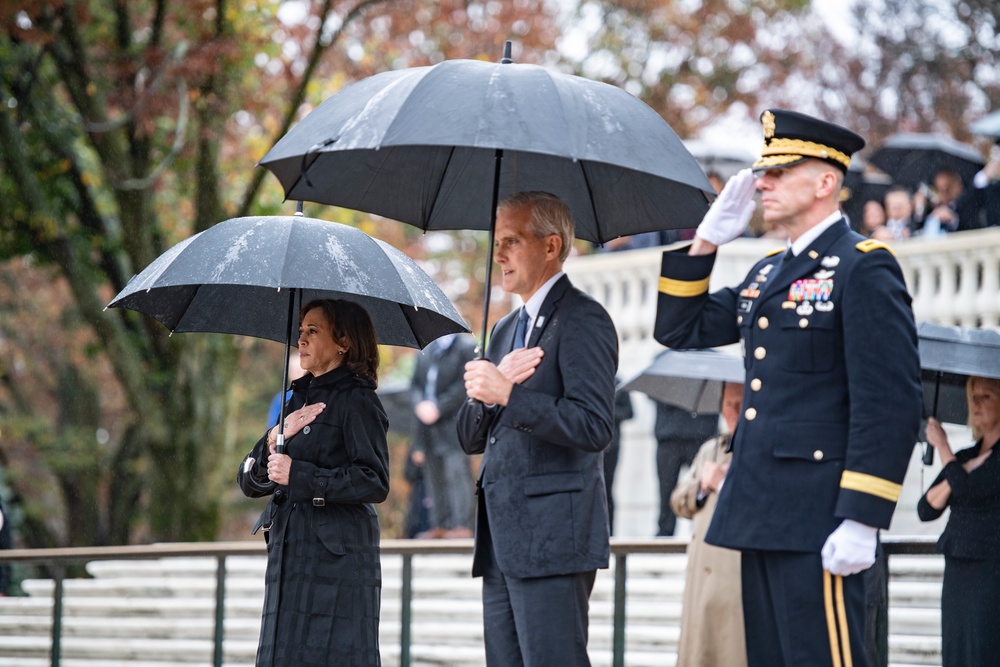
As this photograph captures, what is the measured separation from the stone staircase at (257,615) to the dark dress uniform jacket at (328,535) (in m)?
3.18

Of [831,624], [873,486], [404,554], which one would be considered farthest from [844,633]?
[404,554]

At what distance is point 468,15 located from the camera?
19734mm

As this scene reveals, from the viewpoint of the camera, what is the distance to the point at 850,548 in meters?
4.07

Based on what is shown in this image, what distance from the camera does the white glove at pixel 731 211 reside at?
4.52m

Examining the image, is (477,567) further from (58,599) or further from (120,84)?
(120,84)

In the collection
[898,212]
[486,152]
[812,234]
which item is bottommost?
[812,234]

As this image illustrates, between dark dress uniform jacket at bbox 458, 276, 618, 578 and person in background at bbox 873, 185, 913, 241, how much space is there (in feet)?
26.2

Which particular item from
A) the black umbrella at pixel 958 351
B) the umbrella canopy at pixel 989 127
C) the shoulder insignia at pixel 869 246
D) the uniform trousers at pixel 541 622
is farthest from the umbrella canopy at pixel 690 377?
the umbrella canopy at pixel 989 127

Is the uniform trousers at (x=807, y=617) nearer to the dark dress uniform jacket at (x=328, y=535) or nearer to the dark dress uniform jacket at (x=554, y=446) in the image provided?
the dark dress uniform jacket at (x=554, y=446)

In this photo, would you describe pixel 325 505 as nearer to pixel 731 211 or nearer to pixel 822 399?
pixel 731 211

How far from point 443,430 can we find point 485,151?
19.8 feet

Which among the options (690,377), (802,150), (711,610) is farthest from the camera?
(690,377)

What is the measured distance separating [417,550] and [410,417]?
20.1ft

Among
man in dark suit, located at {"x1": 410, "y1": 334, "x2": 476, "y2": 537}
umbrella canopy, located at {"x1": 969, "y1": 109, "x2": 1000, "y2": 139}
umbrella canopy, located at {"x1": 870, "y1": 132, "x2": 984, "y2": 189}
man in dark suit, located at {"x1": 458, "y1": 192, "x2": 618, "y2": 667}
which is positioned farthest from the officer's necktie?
umbrella canopy, located at {"x1": 870, "y1": 132, "x2": 984, "y2": 189}
